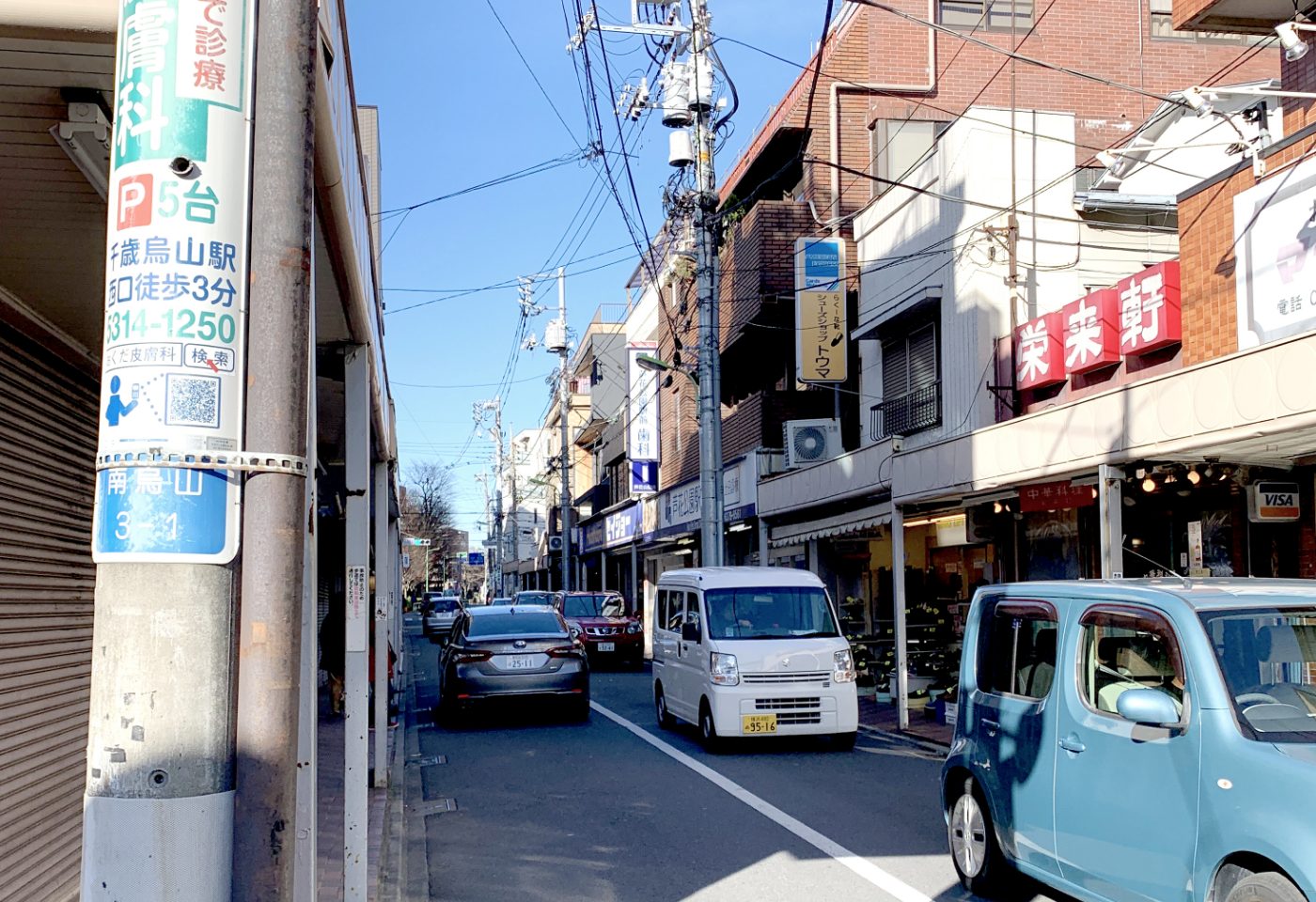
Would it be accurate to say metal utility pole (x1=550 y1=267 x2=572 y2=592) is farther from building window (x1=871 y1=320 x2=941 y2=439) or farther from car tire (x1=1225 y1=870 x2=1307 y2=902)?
car tire (x1=1225 y1=870 x2=1307 y2=902)

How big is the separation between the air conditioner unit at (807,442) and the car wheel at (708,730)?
8910 millimetres

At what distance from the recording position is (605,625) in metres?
27.2

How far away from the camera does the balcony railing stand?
18.8 m

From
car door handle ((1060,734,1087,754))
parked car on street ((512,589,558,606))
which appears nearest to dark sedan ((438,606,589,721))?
car door handle ((1060,734,1087,754))

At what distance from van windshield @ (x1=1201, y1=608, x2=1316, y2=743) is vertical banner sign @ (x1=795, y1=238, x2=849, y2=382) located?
16164 millimetres

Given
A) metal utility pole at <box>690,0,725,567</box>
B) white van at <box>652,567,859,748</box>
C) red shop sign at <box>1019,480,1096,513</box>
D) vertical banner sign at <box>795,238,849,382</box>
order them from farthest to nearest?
1. vertical banner sign at <box>795,238,849,382</box>
2. metal utility pole at <box>690,0,725,567</box>
3. white van at <box>652,567,859,748</box>
4. red shop sign at <box>1019,480,1096,513</box>

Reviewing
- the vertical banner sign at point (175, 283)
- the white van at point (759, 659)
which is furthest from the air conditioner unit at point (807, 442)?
the vertical banner sign at point (175, 283)

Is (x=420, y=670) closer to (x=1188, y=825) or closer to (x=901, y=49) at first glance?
(x=901, y=49)

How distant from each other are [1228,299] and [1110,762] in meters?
7.24

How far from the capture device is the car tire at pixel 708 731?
13.6 m

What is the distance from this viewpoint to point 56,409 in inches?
263

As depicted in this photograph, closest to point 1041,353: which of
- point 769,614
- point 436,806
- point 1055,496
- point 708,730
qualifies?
point 1055,496

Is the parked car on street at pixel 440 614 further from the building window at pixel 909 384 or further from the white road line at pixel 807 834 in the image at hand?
the white road line at pixel 807 834

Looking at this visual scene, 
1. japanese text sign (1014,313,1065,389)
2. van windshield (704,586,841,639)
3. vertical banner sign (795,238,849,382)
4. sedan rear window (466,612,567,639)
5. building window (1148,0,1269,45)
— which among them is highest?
building window (1148,0,1269,45)
